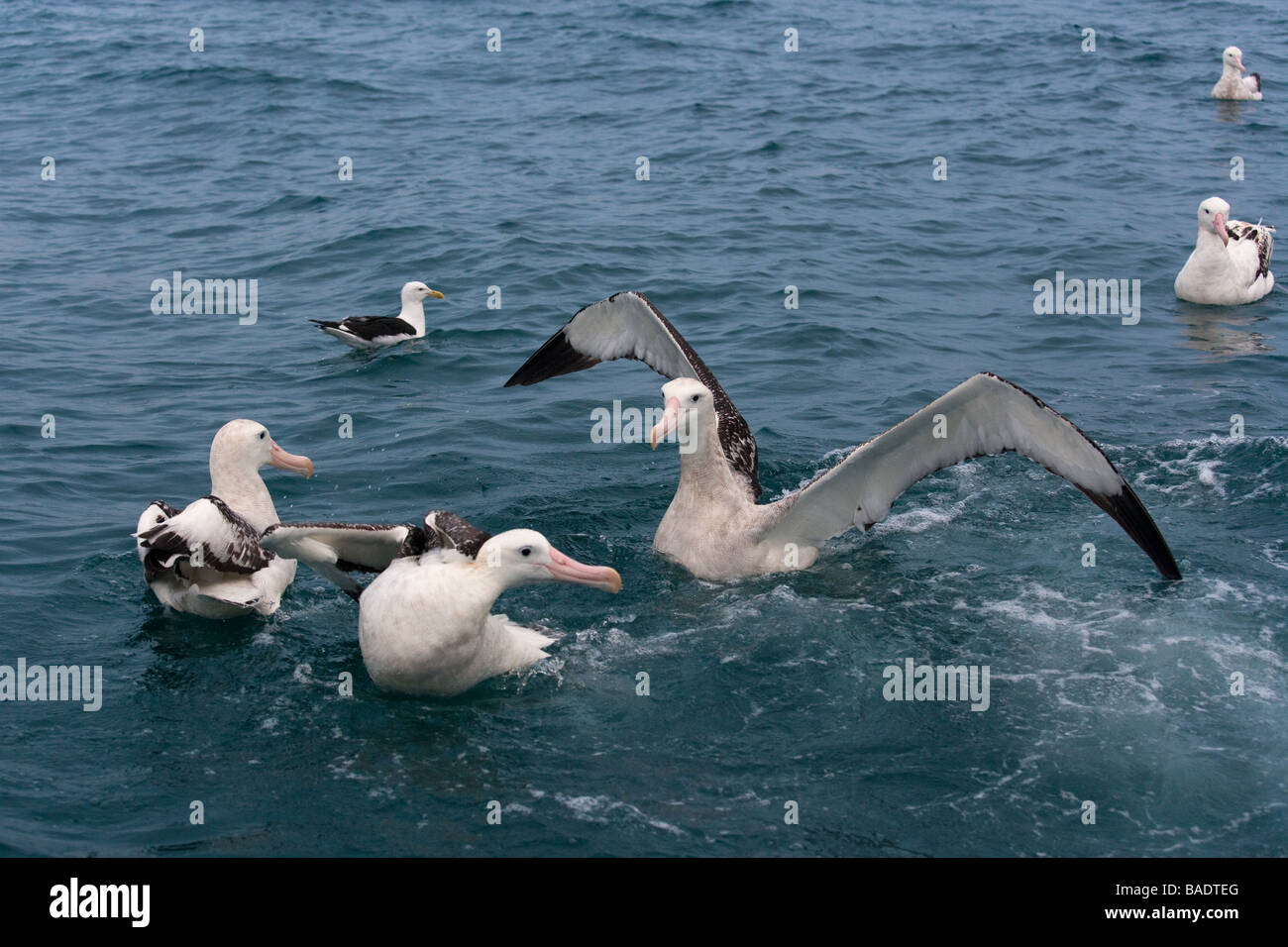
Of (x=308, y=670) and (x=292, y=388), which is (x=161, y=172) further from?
(x=308, y=670)

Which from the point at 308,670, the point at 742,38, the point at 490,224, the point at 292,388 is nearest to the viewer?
the point at 308,670

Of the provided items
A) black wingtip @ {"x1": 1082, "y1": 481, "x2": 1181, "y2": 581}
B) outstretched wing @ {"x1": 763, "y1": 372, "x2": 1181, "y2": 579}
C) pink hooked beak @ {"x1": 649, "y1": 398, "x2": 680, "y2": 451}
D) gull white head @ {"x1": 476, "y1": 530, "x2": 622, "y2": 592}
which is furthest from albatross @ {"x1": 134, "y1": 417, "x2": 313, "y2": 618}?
black wingtip @ {"x1": 1082, "y1": 481, "x2": 1181, "y2": 581}

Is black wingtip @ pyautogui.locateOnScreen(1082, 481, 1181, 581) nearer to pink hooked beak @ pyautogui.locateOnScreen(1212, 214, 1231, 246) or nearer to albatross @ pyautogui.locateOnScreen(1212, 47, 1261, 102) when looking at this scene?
pink hooked beak @ pyautogui.locateOnScreen(1212, 214, 1231, 246)

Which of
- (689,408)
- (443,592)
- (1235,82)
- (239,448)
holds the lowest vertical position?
(443,592)

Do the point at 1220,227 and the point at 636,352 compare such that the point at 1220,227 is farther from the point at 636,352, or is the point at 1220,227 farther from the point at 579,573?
the point at 579,573

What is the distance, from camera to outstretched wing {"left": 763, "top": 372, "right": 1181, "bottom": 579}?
964 centimetres

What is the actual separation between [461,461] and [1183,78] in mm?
22364

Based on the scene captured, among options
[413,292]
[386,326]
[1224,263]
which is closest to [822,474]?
[386,326]

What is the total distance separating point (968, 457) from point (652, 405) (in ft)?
15.7

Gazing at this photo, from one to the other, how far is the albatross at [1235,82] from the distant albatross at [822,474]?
742 inches

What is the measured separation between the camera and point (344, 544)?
30.5 ft

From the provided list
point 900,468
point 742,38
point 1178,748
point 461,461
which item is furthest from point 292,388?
point 742,38

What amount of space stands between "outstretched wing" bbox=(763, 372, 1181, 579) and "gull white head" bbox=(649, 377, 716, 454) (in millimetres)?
910

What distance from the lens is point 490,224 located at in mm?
20359
